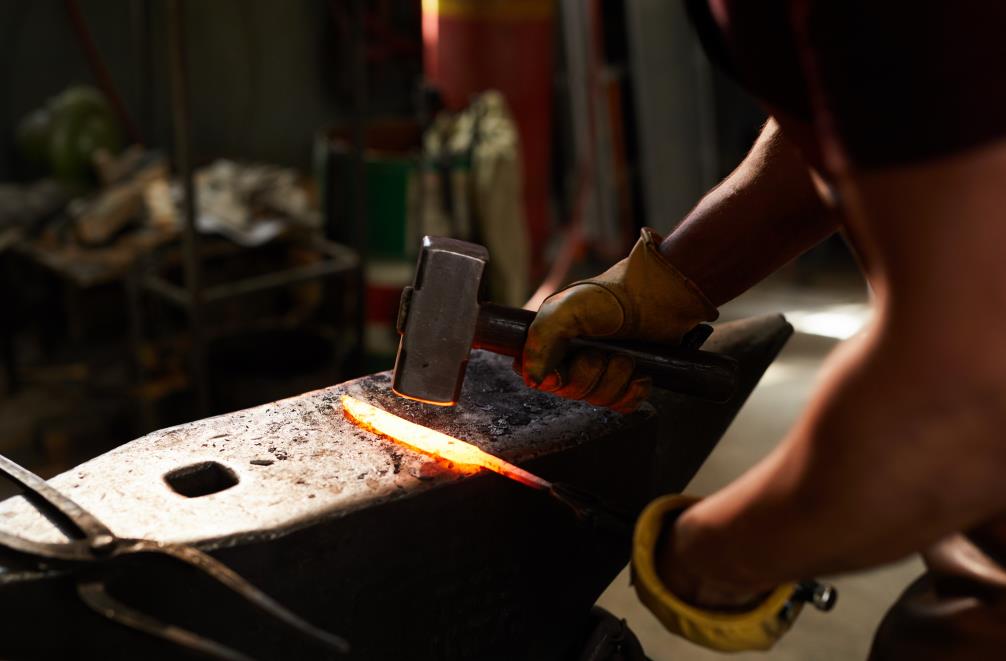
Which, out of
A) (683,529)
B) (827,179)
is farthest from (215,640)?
(827,179)

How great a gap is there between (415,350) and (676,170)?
4230 mm

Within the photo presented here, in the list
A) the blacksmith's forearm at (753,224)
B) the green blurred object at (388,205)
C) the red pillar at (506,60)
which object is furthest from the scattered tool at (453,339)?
the red pillar at (506,60)

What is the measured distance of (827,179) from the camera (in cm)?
109

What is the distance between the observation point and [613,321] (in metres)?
1.56

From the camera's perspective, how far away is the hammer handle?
1.44m

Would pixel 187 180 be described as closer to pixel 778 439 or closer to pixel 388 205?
pixel 388 205

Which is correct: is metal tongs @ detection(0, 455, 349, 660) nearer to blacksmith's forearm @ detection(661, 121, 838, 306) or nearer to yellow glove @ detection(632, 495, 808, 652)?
yellow glove @ detection(632, 495, 808, 652)

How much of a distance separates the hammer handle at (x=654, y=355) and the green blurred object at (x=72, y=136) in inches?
141

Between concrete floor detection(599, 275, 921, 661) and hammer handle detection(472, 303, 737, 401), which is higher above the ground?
hammer handle detection(472, 303, 737, 401)

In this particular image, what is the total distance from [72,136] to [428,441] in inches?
146

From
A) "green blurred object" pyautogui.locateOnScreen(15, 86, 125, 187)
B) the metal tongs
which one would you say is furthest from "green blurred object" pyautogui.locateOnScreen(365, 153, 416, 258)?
the metal tongs

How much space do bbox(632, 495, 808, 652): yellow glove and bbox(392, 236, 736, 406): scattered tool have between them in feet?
1.07

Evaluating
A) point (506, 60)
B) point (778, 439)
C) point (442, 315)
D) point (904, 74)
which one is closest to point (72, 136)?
point (506, 60)

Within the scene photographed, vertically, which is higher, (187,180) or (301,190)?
(187,180)
